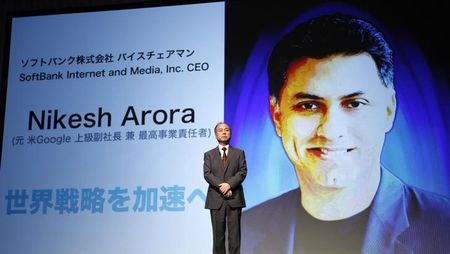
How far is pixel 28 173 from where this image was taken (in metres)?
4.85

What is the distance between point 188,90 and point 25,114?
1.33 m

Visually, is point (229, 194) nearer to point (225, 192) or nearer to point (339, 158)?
point (225, 192)

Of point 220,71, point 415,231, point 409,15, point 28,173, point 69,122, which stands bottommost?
point 415,231

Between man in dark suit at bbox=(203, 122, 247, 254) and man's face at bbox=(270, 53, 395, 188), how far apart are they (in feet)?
3.00

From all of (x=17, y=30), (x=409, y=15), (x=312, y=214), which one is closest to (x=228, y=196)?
(x=312, y=214)

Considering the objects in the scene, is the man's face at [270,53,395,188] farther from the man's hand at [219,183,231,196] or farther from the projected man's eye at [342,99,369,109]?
the man's hand at [219,183,231,196]

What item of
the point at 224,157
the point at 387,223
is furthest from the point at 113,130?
the point at 387,223

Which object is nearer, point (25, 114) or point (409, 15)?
point (409, 15)

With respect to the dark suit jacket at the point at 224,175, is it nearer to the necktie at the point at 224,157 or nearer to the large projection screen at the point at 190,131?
the necktie at the point at 224,157

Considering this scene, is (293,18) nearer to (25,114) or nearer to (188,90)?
(188,90)

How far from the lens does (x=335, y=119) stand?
448cm

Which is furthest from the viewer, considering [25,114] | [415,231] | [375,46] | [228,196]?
[25,114]

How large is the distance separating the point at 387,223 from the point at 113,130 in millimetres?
2119

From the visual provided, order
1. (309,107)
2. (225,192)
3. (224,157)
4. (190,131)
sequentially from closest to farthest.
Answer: (225,192) < (224,157) < (309,107) < (190,131)
